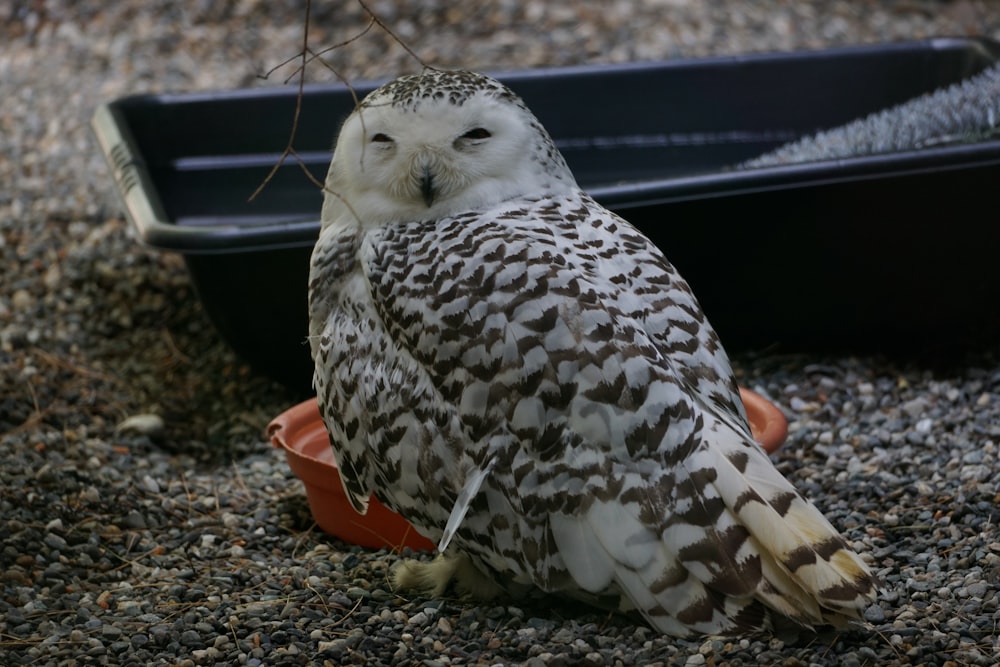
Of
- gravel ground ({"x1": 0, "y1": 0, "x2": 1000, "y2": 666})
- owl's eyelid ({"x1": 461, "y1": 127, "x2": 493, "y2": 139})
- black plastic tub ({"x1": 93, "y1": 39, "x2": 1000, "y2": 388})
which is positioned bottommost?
gravel ground ({"x1": 0, "y1": 0, "x2": 1000, "y2": 666})

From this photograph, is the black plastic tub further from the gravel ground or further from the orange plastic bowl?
the orange plastic bowl

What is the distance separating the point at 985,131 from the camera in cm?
422

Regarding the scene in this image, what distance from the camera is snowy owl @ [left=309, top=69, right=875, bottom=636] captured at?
7.59 feet

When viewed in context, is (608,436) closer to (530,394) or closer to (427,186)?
(530,394)

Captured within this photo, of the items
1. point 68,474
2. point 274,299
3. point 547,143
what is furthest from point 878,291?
point 68,474

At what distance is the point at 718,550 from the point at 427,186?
101 centimetres

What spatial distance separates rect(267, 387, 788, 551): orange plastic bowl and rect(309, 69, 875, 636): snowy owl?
0.23 metres

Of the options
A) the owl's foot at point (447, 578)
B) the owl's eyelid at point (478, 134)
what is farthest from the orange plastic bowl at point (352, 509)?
the owl's eyelid at point (478, 134)

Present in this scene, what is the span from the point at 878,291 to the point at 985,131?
2.30 ft

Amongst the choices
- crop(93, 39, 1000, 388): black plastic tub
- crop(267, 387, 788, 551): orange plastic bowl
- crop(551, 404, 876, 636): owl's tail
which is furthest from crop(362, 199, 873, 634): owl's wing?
crop(93, 39, 1000, 388): black plastic tub

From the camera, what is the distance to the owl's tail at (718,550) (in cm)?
226

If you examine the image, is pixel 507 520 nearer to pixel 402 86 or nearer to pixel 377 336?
pixel 377 336

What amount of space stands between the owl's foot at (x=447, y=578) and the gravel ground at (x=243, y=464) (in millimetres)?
56

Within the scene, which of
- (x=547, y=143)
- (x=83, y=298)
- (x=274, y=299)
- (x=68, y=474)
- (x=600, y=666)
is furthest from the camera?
(x=83, y=298)
